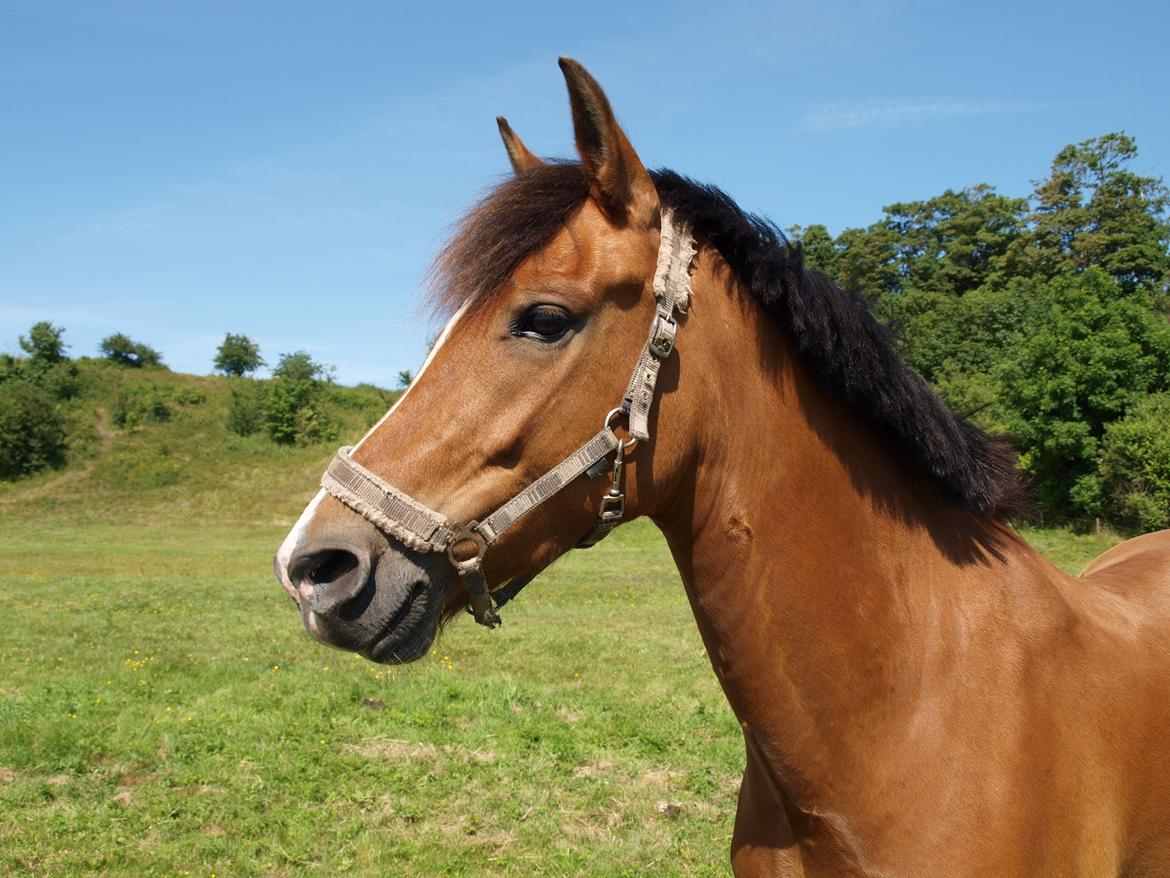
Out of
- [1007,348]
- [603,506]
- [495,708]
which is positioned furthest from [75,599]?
[1007,348]

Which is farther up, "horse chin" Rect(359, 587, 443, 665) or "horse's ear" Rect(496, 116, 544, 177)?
"horse's ear" Rect(496, 116, 544, 177)

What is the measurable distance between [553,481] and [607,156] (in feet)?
2.59

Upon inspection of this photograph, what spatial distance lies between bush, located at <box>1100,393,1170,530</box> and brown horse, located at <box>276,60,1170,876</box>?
77.6 ft

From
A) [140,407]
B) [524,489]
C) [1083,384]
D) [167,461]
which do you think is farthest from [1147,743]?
[140,407]

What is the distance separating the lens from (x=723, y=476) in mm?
2014

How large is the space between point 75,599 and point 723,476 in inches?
649

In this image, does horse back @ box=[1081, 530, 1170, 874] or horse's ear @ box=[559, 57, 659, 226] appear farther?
horse back @ box=[1081, 530, 1170, 874]

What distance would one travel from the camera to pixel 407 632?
1.81m

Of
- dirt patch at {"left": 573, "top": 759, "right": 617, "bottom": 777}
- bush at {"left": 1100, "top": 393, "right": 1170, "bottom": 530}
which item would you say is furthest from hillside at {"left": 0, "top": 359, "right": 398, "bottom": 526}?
dirt patch at {"left": 573, "top": 759, "right": 617, "bottom": 777}

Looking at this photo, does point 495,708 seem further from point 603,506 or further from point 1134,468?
point 1134,468

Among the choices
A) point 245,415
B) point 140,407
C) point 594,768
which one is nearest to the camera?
point 594,768

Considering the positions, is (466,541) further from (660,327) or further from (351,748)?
(351,748)

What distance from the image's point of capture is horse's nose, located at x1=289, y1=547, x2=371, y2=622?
1720 mm

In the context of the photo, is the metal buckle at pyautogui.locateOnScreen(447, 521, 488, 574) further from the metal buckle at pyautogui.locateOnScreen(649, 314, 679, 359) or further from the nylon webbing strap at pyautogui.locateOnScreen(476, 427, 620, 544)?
the metal buckle at pyautogui.locateOnScreen(649, 314, 679, 359)
